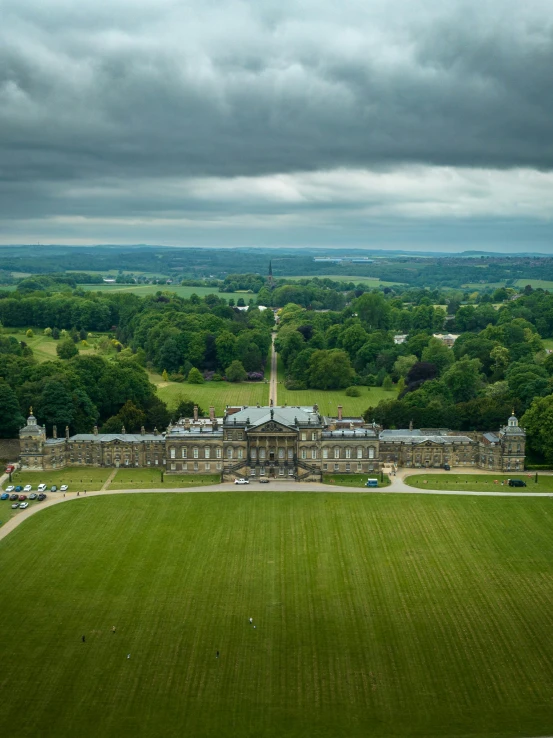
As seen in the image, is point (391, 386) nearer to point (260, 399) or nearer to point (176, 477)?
point (260, 399)

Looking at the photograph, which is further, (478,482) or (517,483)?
(478,482)

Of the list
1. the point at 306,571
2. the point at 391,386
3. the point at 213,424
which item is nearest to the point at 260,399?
the point at 391,386

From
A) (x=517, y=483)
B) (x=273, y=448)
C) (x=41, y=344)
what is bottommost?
(x=517, y=483)

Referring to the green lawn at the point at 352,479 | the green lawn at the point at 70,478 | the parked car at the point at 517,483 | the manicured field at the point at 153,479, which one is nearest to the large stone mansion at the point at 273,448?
the green lawn at the point at 352,479

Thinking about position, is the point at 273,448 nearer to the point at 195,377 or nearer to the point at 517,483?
the point at 517,483

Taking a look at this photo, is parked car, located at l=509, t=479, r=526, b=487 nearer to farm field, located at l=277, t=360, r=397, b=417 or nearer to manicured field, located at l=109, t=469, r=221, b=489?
manicured field, located at l=109, t=469, r=221, b=489

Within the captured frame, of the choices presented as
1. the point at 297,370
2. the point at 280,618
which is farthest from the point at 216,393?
the point at 280,618

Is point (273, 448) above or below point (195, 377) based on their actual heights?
above
